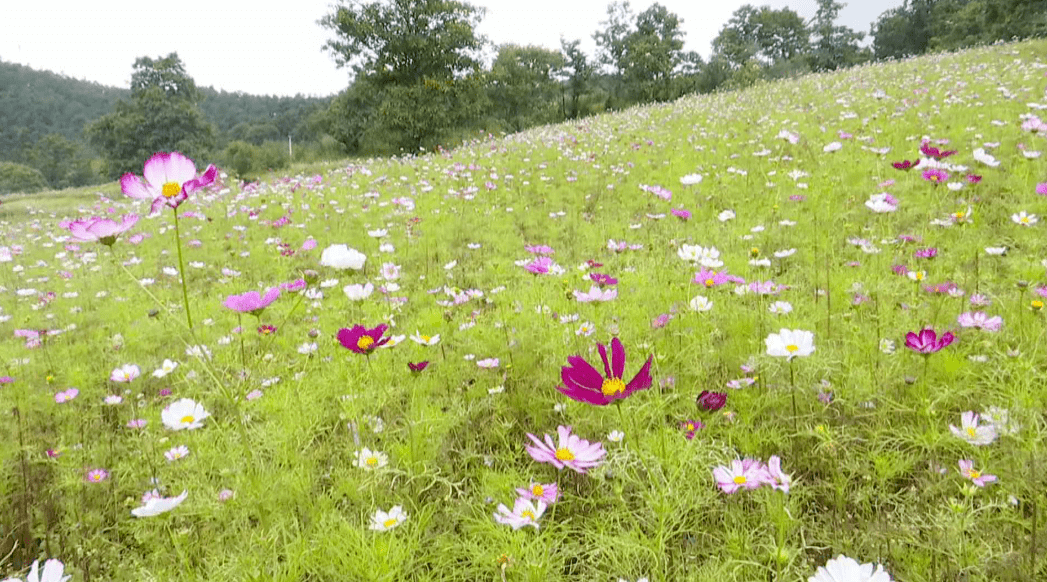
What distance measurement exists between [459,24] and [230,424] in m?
21.4

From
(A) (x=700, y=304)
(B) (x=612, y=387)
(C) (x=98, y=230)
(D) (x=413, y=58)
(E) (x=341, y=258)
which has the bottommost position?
(A) (x=700, y=304)

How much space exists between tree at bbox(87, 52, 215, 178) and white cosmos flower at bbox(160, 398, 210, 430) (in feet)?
136

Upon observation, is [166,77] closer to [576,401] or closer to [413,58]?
[413,58]

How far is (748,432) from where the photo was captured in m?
1.65

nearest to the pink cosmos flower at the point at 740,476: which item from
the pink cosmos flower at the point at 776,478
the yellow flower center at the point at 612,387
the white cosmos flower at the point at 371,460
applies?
the pink cosmos flower at the point at 776,478

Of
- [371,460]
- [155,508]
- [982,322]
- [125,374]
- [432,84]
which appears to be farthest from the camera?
[432,84]

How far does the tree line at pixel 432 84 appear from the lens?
20.7 m

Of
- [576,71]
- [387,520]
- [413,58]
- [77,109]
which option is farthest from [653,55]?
[77,109]

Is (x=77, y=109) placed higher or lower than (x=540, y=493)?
higher

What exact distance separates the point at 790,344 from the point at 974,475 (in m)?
0.51

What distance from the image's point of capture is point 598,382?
112 centimetres

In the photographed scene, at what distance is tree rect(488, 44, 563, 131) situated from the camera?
125 ft

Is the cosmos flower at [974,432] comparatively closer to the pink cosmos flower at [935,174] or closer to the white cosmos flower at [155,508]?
the white cosmos flower at [155,508]

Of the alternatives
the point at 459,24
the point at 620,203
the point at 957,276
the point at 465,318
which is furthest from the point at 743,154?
the point at 459,24
